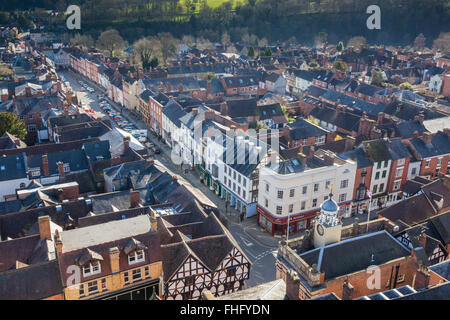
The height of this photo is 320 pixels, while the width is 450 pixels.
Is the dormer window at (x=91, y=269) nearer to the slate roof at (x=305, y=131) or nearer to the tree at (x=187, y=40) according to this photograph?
the slate roof at (x=305, y=131)

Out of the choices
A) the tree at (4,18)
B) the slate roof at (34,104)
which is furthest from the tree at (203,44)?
the slate roof at (34,104)

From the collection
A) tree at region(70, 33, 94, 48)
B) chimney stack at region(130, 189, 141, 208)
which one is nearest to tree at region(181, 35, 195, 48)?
tree at region(70, 33, 94, 48)

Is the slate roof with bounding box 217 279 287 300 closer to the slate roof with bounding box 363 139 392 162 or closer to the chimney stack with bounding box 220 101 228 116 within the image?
the slate roof with bounding box 363 139 392 162

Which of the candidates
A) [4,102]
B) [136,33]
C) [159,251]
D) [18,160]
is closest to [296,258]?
[159,251]

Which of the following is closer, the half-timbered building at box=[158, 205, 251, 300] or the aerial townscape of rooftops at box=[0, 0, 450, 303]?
the aerial townscape of rooftops at box=[0, 0, 450, 303]

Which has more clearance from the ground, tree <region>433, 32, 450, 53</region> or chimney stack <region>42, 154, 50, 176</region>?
tree <region>433, 32, 450, 53</region>

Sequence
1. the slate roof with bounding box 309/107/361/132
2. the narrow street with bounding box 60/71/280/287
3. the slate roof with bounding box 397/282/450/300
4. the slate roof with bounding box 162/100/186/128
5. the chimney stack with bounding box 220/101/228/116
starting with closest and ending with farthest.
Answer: the slate roof with bounding box 397/282/450/300 → the narrow street with bounding box 60/71/280/287 → the slate roof with bounding box 162/100/186/128 → the chimney stack with bounding box 220/101/228/116 → the slate roof with bounding box 309/107/361/132

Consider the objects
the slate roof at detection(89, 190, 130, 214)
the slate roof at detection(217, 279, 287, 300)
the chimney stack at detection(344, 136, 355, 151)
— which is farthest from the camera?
the chimney stack at detection(344, 136, 355, 151)
